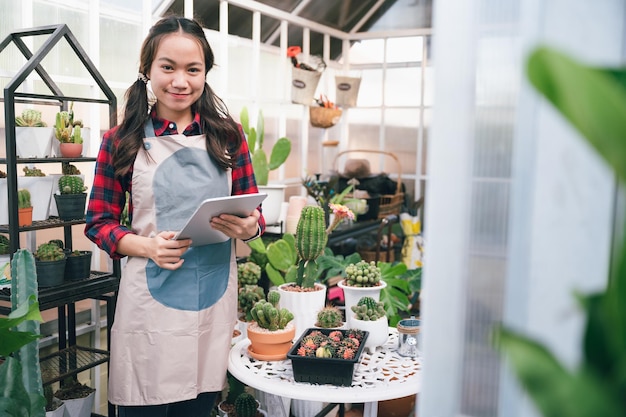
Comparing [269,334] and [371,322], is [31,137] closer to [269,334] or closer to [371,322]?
[269,334]

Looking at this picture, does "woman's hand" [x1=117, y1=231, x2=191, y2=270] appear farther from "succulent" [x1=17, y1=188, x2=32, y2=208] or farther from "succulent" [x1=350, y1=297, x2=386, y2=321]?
"succulent" [x1=17, y1=188, x2=32, y2=208]

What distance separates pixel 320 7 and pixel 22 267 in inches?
139

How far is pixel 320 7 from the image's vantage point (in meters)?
4.75

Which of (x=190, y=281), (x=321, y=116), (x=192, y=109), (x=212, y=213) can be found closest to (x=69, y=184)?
(x=192, y=109)

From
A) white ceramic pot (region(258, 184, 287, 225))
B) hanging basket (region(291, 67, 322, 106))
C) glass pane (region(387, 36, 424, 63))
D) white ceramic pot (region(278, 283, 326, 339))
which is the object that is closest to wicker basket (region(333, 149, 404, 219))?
hanging basket (region(291, 67, 322, 106))

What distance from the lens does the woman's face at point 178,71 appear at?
170 cm

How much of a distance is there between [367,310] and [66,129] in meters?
1.27

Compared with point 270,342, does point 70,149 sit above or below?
above

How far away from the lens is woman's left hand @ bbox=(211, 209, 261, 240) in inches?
67.4

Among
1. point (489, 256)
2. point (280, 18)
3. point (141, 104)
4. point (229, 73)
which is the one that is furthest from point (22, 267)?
point (280, 18)

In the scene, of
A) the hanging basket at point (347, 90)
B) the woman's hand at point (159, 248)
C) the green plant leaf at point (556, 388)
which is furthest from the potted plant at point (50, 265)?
the hanging basket at point (347, 90)

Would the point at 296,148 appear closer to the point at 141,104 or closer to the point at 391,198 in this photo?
the point at 391,198

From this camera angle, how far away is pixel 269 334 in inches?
74.3

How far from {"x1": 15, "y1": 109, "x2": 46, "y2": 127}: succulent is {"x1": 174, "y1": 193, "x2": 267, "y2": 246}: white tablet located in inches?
36.7
